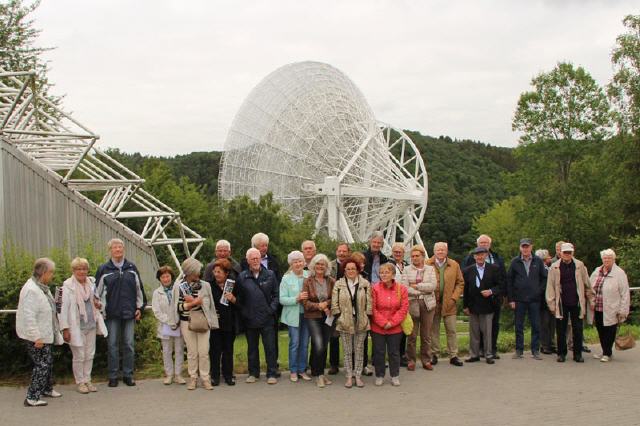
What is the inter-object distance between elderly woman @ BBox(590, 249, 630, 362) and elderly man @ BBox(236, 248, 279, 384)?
5.56 metres

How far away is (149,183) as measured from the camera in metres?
56.8

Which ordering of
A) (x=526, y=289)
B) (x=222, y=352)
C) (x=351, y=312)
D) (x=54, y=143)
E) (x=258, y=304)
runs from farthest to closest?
(x=54, y=143) < (x=526, y=289) < (x=222, y=352) < (x=258, y=304) < (x=351, y=312)

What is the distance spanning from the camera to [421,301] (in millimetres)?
11594

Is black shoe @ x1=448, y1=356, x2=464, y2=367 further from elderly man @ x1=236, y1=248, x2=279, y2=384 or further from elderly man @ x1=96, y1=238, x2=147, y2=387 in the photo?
elderly man @ x1=96, y1=238, x2=147, y2=387

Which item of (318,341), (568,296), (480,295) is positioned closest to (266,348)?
(318,341)

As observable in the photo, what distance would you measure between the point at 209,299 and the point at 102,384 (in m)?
2.00

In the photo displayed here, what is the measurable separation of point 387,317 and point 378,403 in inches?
58.4

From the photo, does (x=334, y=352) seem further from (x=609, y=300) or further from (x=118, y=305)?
(x=609, y=300)

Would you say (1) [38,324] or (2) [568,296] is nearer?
(1) [38,324]

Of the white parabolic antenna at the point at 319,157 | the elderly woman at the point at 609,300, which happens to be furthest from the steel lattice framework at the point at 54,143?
the white parabolic antenna at the point at 319,157

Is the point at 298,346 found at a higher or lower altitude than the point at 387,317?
lower

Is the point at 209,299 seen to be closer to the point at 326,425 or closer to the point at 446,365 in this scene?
the point at 326,425

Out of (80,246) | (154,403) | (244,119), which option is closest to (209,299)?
(154,403)

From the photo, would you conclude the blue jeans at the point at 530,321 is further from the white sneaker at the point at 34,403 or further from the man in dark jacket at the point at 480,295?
the white sneaker at the point at 34,403
